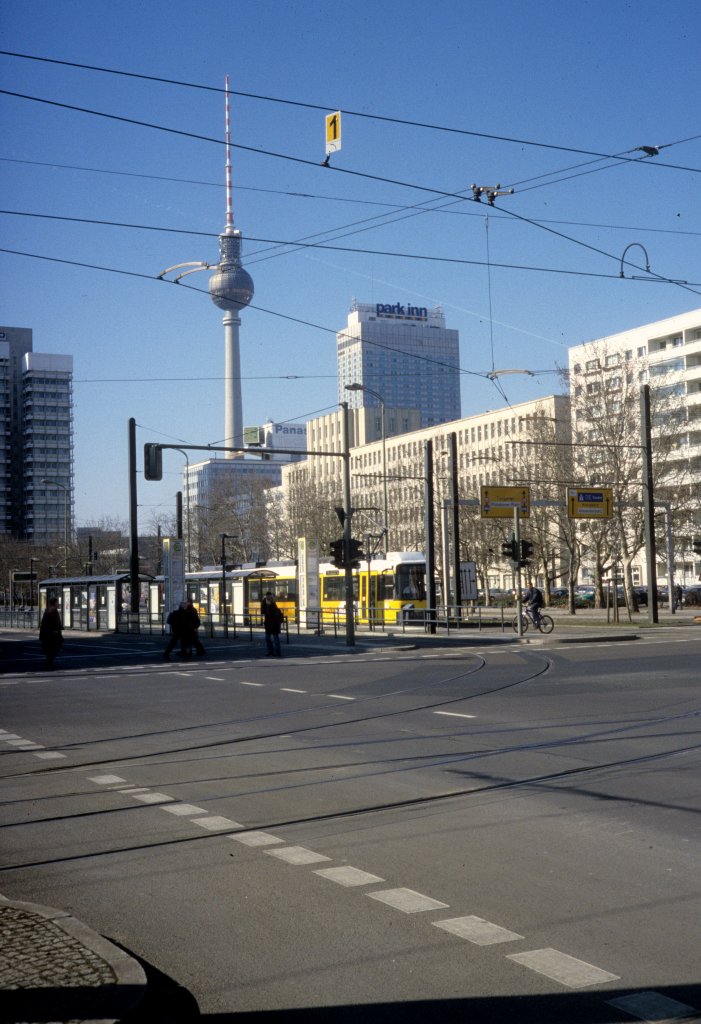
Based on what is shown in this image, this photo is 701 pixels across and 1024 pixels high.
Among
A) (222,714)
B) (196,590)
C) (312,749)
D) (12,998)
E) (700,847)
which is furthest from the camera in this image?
(196,590)

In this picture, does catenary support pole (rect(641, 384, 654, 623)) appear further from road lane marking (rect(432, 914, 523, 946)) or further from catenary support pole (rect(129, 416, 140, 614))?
road lane marking (rect(432, 914, 523, 946))

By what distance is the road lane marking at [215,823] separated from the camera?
319 inches

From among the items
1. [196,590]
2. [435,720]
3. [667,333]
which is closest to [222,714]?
[435,720]

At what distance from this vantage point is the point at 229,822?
8.24 meters

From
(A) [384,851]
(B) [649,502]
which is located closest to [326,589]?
(B) [649,502]

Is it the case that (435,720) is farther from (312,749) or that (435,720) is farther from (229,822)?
(229,822)

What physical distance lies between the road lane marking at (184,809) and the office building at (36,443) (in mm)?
144485

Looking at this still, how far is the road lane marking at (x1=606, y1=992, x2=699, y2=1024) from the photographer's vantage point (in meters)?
4.30

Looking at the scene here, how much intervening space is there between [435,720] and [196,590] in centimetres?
4601

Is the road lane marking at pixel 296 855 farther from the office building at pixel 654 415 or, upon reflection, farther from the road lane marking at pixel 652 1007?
the office building at pixel 654 415

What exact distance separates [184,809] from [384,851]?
223cm

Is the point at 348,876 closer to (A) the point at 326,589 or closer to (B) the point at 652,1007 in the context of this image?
(B) the point at 652,1007

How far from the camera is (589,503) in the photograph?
44.5 m

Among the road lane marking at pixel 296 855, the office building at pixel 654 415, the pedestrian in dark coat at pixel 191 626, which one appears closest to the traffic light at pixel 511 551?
the pedestrian in dark coat at pixel 191 626
